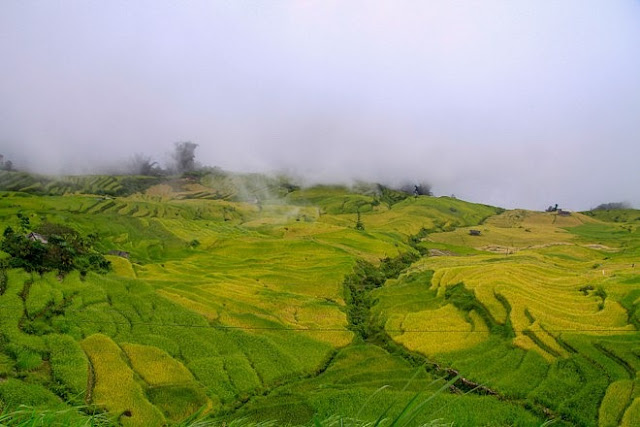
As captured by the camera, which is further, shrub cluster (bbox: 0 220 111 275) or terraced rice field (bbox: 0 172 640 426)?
shrub cluster (bbox: 0 220 111 275)

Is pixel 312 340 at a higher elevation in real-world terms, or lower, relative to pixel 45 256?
lower

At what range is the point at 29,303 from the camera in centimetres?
2884

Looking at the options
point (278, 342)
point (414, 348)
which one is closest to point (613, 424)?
point (414, 348)

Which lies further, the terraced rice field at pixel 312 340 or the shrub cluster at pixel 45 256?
the shrub cluster at pixel 45 256

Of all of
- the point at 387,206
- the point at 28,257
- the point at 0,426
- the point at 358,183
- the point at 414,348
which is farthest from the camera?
the point at 358,183

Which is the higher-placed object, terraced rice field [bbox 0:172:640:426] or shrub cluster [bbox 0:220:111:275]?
shrub cluster [bbox 0:220:111:275]

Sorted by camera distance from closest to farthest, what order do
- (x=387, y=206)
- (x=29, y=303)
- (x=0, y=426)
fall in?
(x=0, y=426) → (x=29, y=303) → (x=387, y=206)

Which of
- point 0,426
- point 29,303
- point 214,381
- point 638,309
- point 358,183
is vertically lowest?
point 214,381

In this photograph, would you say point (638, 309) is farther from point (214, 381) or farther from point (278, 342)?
point (214, 381)

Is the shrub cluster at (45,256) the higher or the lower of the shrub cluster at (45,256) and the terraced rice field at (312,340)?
the higher

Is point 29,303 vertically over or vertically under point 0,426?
under

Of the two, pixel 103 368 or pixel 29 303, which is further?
pixel 29 303

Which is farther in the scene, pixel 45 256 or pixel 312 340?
pixel 45 256

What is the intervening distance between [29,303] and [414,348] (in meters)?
25.8
